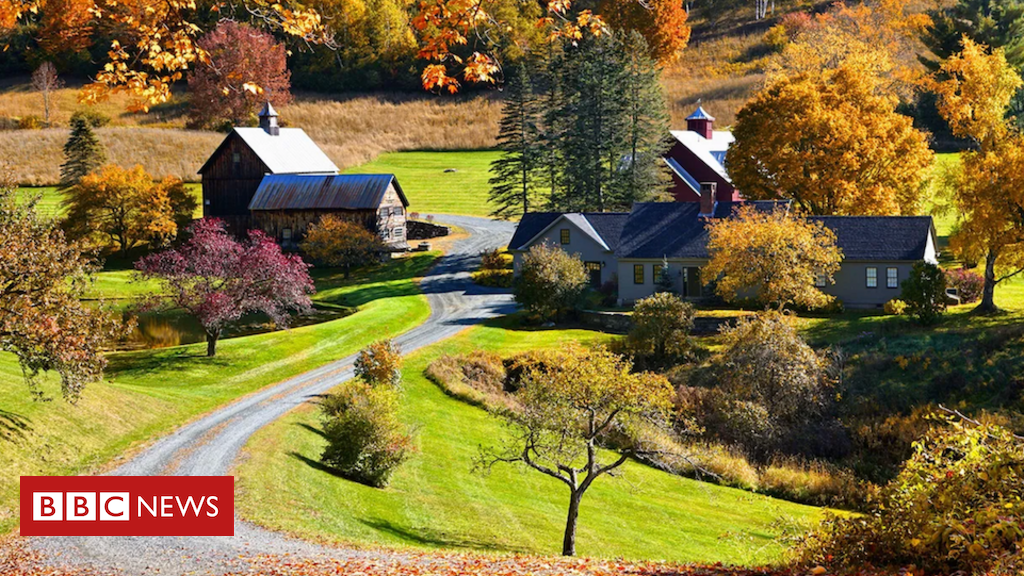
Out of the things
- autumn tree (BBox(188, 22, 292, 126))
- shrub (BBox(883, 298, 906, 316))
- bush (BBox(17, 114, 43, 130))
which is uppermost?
autumn tree (BBox(188, 22, 292, 126))

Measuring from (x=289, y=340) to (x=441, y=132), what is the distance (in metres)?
66.9

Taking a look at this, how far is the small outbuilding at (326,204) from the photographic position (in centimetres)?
7431

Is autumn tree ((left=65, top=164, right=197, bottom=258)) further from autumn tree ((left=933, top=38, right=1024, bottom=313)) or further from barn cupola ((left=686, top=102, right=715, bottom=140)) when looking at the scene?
autumn tree ((left=933, top=38, right=1024, bottom=313))

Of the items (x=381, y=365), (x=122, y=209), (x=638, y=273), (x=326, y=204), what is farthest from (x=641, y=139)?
(x=381, y=365)

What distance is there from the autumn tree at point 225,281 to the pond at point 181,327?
24.4ft

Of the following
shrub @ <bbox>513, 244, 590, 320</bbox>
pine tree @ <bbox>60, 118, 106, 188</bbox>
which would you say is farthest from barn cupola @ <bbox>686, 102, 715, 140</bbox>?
pine tree @ <bbox>60, 118, 106, 188</bbox>

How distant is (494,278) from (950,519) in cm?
5447

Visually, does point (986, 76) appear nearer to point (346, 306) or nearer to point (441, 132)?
point (346, 306)

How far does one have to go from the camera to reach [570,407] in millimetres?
25203

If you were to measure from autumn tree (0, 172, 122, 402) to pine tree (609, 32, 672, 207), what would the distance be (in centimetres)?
4849

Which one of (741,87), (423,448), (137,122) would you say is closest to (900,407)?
(423,448)

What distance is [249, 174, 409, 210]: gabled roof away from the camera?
2928 inches

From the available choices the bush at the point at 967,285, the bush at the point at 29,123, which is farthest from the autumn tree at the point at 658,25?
the bush at the point at 967,285

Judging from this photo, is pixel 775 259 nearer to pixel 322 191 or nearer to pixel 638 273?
pixel 638 273
